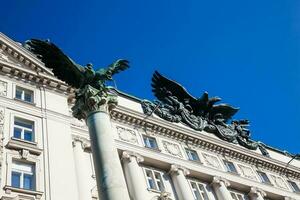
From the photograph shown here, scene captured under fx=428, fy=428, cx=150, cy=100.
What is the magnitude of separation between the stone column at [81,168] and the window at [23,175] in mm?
2623

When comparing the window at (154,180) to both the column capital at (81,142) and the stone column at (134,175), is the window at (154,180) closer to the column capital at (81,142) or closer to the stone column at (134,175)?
the stone column at (134,175)

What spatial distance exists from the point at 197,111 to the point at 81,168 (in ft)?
54.2

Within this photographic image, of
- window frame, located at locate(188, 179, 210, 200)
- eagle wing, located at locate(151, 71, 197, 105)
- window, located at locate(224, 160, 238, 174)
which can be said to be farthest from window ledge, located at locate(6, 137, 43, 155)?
window, located at locate(224, 160, 238, 174)

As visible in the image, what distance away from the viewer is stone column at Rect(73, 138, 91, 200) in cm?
2261

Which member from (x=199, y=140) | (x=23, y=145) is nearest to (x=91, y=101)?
(x=23, y=145)

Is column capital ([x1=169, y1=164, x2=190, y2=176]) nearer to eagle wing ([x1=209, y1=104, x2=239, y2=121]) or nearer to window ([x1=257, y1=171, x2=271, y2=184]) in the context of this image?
window ([x1=257, y1=171, x2=271, y2=184])

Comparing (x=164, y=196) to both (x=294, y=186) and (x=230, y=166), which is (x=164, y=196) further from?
(x=294, y=186)

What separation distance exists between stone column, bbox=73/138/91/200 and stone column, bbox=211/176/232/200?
34.7 feet

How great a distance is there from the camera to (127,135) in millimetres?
29500

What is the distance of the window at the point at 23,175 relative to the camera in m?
20.6

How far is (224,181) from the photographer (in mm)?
31922

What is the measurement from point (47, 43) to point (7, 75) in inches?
452

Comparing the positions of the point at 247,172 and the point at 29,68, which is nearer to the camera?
the point at 29,68

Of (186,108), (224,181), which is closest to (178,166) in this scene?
(224,181)
